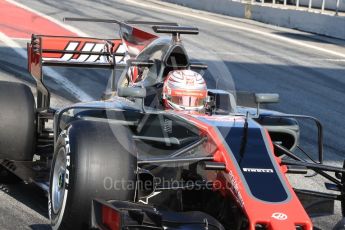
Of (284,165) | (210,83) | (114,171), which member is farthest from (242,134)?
(210,83)

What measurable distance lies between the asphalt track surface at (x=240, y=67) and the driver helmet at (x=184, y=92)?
4.77 feet

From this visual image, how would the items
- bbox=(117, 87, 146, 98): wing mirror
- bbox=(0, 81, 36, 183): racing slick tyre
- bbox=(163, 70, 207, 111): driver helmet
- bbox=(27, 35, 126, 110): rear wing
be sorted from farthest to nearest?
bbox=(27, 35, 126, 110): rear wing < bbox=(0, 81, 36, 183): racing slick tyre < bbox=(163, 70, 207, 111): driver helmet < bbox=(117, 87, 146, 98): wing mirror

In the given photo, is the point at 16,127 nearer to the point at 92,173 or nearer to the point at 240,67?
Result: the point at 92,173

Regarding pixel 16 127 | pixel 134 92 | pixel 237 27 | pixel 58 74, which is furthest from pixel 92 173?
pixel 237 27

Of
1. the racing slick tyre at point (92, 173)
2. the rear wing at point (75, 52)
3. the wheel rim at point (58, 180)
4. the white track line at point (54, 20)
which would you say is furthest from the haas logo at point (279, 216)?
the white track line at point (54, 20)

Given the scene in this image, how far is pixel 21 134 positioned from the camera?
7.14 meters

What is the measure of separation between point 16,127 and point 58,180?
1213mm

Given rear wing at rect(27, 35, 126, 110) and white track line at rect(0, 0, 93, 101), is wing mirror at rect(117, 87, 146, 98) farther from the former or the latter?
white track line at rect(0, 0, 93, 101)

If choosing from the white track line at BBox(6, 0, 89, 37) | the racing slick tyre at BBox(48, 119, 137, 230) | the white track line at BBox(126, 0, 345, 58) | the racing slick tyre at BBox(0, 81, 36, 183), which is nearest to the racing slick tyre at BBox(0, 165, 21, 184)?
the racing slick tyre at BBox(0, 81, 36, 183)

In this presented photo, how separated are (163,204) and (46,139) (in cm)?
182

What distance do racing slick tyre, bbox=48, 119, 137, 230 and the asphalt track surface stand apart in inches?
35.0

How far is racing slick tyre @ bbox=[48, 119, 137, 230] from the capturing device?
550 centimetres

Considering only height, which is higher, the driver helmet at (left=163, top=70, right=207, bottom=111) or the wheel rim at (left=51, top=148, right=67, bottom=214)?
the driver helmet at (left=163, top=70, right=207, bottom=111)

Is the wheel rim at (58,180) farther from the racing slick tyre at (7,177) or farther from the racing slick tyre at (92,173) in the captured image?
the racing slick tyre at (7,177)
